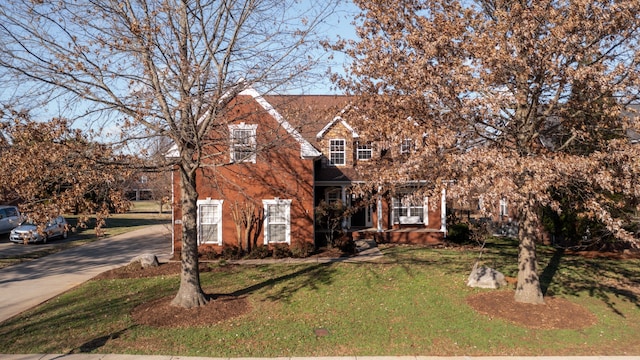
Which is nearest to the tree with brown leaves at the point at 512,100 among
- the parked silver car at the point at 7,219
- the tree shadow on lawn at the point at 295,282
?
the tree shadow on lawn at the point at 295,282

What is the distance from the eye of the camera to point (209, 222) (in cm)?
1753

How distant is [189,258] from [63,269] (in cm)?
837

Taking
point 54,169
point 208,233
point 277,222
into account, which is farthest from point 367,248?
point 54,169

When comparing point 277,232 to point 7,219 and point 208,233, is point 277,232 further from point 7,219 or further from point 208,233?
point 7,219

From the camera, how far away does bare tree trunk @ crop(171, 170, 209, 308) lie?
396 inches

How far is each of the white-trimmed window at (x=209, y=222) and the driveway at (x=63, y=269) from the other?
5.44 feet

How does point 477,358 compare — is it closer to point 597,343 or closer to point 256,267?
point 597,343

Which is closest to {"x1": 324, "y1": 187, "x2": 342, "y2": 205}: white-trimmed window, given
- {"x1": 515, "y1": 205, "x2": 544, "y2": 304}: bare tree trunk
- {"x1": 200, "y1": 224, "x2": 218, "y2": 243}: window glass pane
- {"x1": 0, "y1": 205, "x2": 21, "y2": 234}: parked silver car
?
{"x1": 200, "y1": 224, "x2": 218, "y2": 243}: window glass pane

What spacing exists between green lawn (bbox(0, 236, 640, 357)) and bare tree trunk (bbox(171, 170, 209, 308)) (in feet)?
3.92

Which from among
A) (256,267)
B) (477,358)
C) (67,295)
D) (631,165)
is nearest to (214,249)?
(256,267)

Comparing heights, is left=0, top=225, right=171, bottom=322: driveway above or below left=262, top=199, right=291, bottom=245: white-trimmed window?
below

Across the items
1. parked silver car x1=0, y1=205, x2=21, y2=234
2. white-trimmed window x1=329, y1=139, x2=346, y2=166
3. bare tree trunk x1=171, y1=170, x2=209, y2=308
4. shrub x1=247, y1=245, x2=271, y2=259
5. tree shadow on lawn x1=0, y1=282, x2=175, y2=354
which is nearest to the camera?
tree shadow on lawn x1=0, y1=282, x2=175, y2=354

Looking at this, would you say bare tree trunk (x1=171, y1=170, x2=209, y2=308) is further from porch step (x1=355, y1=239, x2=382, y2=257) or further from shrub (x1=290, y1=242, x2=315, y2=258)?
porch step (x1=355, y1=239, x2=382, y2=257)

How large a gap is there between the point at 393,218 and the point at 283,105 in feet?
42.1
